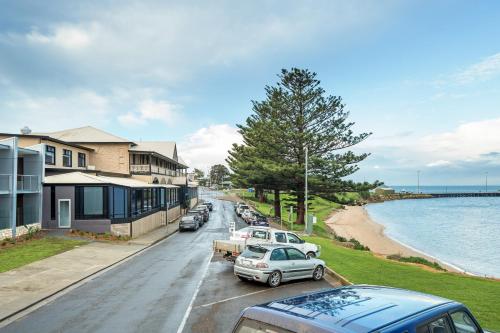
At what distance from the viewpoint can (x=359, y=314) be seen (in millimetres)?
4418

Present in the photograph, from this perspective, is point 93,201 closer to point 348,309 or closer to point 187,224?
point 187,224

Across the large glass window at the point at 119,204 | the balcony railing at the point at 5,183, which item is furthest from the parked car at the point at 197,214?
the balcony railing at the point at 5,183

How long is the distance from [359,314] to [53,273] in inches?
678

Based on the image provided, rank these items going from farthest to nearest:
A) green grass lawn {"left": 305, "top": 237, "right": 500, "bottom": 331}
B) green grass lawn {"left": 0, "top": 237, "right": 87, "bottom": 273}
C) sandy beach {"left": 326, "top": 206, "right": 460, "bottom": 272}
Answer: sandy beach {"left": 326, "top": 206, "right": 460, "bottom": 272}, green grass lawn {"left": 0, "top": 237, "right": 87, "bottom": 273}, green grass lawn {"left": 305, "top": 237, "right": 500, "bottom": 331}

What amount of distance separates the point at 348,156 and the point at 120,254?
29994mm

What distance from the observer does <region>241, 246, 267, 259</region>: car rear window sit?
53.6ft

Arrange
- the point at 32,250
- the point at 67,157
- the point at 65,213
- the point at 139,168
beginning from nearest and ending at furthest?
1. the point at 32,250
2. the point at 65,213
3. the point at 67,157
4. the point at 139,168

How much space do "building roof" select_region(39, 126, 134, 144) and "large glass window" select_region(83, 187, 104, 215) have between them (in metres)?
19.0

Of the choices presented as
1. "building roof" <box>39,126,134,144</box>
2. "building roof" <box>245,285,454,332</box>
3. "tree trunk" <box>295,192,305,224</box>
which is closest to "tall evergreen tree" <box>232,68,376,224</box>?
"tree trunk" <box>295,192,305,224</box>

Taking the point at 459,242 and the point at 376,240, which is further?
the point at 376,240

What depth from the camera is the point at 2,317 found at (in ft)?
39.2

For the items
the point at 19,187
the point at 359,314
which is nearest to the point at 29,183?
the point at 19,187

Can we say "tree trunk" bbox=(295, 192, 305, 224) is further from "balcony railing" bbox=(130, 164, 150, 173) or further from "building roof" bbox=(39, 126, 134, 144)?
"building roof" bbox=(39, 126, 134, 144)

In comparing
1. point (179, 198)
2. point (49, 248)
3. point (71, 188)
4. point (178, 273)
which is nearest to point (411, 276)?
point (178, 273)
